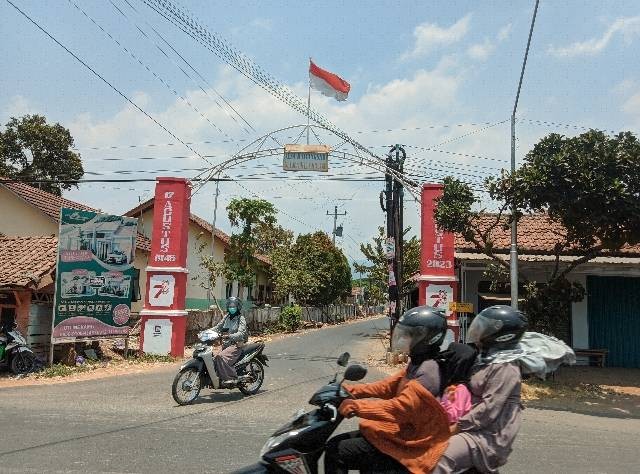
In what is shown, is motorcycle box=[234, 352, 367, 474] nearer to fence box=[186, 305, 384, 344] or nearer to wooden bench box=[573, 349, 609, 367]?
wooden bench box=[573, 349, 609, 367]

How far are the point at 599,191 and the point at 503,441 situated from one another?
9.05 meters

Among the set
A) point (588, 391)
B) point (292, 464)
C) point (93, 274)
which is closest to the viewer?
point (292, 464)

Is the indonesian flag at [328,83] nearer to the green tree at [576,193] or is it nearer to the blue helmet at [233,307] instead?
the green tree at [576,193]

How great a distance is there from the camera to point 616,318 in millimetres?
16312

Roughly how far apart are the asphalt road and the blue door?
24.8ft

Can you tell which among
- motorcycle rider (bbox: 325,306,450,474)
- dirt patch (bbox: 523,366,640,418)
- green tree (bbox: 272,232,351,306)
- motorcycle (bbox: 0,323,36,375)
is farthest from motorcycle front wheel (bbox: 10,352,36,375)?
green tree (bbox: 272,232,351,306)

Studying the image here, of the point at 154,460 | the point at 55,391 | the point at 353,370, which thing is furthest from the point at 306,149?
the point at 353,370

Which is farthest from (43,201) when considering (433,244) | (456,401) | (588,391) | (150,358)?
(456,401)

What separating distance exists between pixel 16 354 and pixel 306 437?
11.2 meters

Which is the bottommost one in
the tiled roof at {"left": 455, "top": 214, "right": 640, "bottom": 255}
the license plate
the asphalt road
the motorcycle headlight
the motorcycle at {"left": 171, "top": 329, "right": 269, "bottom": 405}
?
the asphalt road

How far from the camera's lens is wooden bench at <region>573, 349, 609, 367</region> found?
15.6 metres

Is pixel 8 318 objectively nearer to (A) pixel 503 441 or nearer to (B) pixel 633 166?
(A) pixel 503 441

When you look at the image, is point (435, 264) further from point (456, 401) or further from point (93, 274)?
point (456, 401)

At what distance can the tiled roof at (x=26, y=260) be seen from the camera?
515 inches
